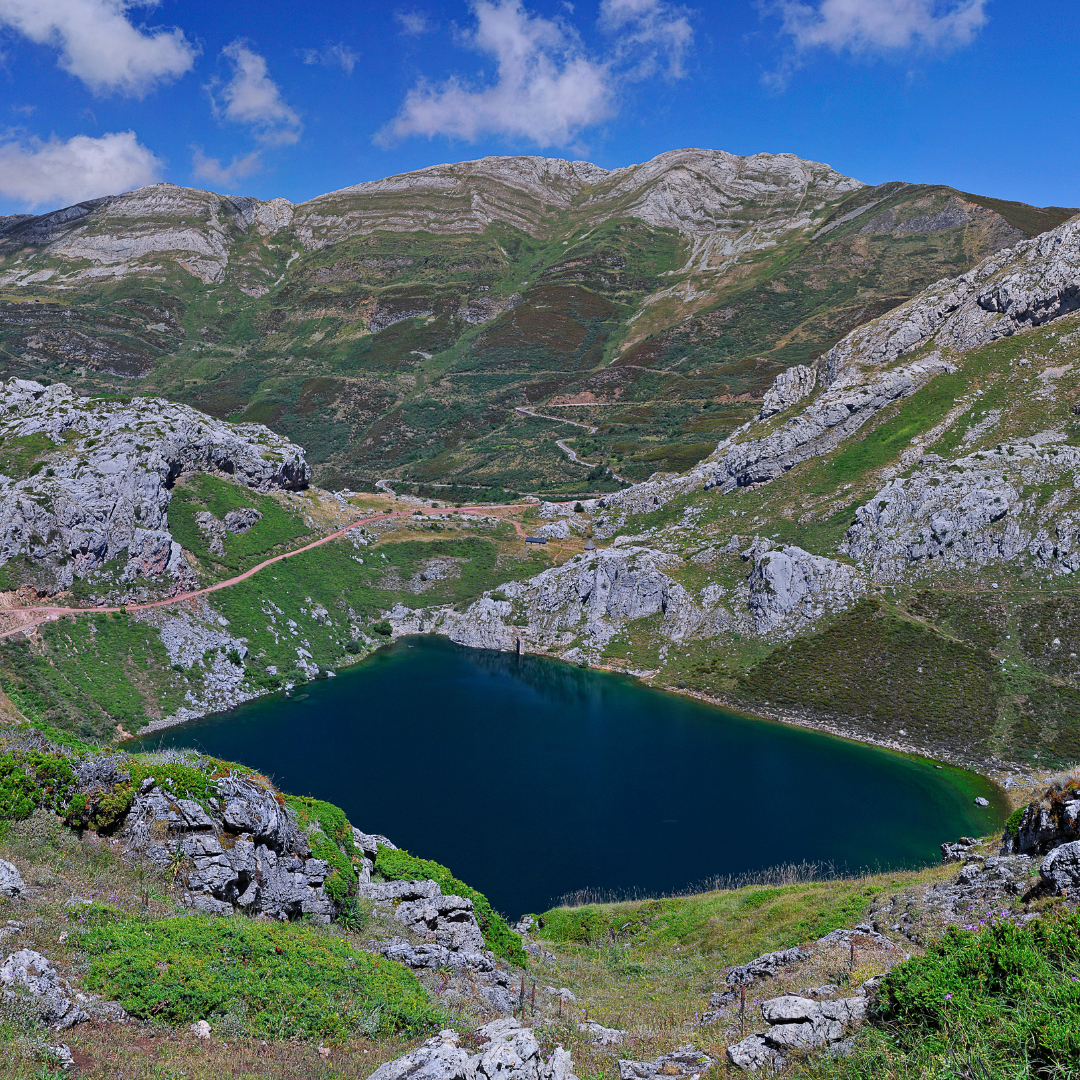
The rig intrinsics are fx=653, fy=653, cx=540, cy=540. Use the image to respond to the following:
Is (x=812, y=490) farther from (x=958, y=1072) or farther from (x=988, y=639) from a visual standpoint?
(x=958, y=1072)

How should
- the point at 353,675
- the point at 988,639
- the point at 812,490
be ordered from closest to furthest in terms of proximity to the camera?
the point at 988,639
the point at 353,675
the point at 812,490

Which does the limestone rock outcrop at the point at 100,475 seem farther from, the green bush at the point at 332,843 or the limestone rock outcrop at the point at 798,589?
the limestone rock outcrop at the point at 798,589

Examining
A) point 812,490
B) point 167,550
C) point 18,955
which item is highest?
point 812,490

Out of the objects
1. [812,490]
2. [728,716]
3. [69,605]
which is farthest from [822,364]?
[69,605]

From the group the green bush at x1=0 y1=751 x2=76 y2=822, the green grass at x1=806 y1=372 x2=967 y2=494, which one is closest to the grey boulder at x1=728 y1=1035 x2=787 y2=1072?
the green bush at x1=0 y1=751 x2=76 y2=822

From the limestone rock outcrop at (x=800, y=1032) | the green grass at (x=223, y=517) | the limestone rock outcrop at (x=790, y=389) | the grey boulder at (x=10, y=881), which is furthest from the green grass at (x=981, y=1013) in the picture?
the limestone rock outcrop at (x=790, y=389)

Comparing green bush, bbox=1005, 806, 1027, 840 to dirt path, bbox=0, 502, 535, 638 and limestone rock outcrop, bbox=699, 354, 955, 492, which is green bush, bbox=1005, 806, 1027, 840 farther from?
limestone rock outcrop, bbox=699, 354, 955, 492
